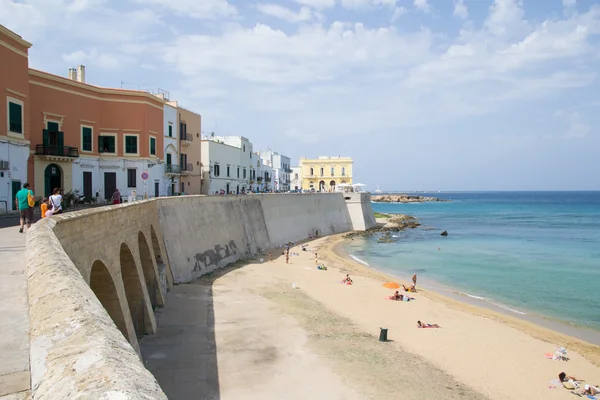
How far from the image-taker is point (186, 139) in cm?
3981

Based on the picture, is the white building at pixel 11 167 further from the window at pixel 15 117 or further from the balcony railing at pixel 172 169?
the balcony railing at pixel 172 169

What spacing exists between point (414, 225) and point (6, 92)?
51.3 metres

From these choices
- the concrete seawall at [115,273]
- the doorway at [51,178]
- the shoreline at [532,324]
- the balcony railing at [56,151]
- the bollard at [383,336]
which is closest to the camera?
the concrete seawall at [115,273]

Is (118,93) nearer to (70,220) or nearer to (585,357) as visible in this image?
(70,220)

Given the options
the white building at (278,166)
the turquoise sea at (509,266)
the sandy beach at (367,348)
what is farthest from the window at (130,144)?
the white building at (278,166)

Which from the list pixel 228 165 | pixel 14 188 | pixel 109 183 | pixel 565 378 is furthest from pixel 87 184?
pixel 565 378

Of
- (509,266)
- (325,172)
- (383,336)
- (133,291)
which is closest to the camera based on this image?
(133,291)

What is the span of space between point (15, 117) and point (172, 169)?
15373mm

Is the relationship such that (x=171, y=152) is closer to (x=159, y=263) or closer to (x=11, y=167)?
(x=11, y=167)

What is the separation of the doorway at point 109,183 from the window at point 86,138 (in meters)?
2.21

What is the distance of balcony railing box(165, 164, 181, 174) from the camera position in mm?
36219

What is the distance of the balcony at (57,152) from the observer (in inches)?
1027

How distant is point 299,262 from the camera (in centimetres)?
3072

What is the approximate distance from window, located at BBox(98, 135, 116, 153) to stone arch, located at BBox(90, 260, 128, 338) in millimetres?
22758
